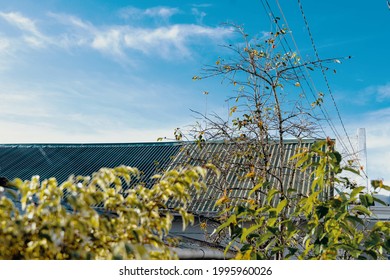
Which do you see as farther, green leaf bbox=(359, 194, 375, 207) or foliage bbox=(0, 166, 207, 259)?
green leaf bbox=(359, 194, 375, 207)

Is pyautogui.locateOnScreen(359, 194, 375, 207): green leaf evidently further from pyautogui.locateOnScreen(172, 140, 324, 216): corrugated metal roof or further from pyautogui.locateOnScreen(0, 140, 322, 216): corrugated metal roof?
pyautogui.locateOnScreen(0, 140, 322, 216): corrugated metal roof

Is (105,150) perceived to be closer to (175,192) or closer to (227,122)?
(227,122)

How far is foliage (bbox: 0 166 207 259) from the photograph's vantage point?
6.00 ft

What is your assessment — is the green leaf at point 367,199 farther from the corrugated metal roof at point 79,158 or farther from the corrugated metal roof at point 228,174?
the corrugated metal roof at point 79,158

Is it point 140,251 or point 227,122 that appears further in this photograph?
point 227,122

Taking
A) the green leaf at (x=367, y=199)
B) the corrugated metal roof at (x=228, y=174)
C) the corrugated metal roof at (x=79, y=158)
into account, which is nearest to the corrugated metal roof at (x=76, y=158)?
the corrugated metal roof at (x=79, y=158)

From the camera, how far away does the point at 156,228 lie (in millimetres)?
2131

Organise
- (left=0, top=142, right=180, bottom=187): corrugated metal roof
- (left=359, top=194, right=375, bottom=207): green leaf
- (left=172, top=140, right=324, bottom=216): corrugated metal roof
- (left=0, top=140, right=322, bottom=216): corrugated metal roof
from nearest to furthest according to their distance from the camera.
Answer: (left=359, top=194, right=375, bottom=207): green leaf → (left=172, top=140, right=324, bottom=216): corrugated metal roof → (left=0, top=140, right=322, bottom=216): corrugated metal roof → (left=0, top=142, right=180, bottom=187): corrugated metal roof

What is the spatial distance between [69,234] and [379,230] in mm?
2032

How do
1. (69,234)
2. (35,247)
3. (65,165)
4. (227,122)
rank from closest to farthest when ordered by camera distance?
1. (69,234)
2. (35,247)
3. (227,122)
4. (65,165)

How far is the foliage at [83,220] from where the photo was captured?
183 cm

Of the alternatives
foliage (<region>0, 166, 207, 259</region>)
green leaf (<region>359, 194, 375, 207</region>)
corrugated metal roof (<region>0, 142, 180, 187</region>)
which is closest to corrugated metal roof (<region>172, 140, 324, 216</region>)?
corrugated metal roof (<region>0, 142, 180, 187</region>)

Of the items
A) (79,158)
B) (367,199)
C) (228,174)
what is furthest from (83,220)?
(79,158)
